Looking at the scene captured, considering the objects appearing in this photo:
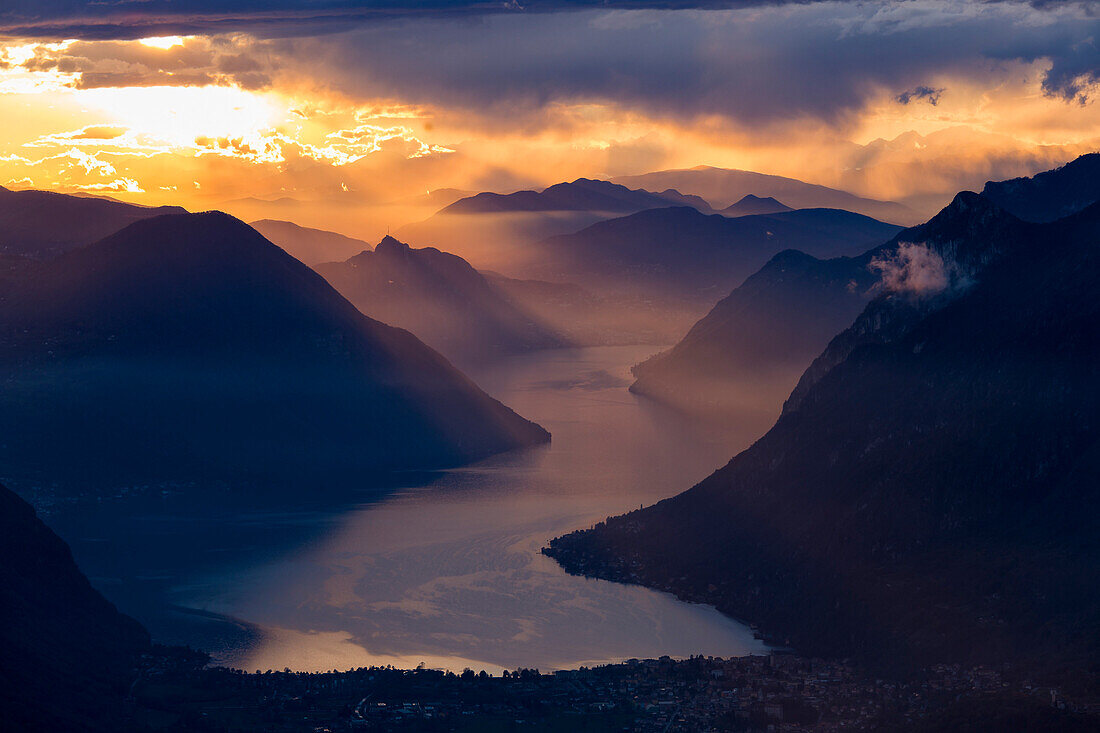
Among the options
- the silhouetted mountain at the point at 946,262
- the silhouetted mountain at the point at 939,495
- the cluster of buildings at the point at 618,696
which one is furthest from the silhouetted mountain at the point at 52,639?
the silhouetted mountain at the point at 946,262

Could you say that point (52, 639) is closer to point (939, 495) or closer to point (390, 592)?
point (390, 592)

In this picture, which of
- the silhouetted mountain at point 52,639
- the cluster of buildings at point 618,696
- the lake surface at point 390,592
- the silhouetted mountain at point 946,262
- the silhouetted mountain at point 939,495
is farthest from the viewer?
the silhouetted mountain at point 946,262

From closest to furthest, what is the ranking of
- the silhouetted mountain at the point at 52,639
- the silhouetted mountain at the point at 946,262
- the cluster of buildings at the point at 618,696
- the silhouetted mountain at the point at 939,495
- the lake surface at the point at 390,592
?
the silhouetted mountain at the point at 52,639 < the cluster of buildings at the point at 618,696 < the silhouetted mountain at the point at 939,495 < the lake surface at the point at 390,592 < the silhouetted mountain at the point at 946,262

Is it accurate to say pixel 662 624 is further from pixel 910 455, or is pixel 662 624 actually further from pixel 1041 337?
pixel 1041 337

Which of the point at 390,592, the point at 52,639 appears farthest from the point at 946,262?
the point at 52,639

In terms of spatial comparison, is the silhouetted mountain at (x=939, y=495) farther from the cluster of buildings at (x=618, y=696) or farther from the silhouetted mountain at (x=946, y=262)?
the cluster of buildings at (x=618, y=696)

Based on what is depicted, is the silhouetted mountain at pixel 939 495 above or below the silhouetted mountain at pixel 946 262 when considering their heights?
below

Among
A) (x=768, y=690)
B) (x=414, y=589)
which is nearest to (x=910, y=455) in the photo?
(x=768, y=690)
